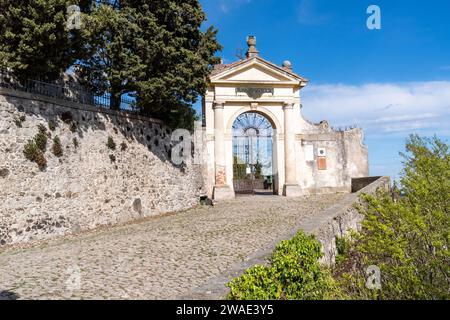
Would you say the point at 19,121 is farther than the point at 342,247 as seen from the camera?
Yes

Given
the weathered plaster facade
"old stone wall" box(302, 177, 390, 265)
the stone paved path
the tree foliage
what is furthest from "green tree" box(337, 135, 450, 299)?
the weathered plaster facade

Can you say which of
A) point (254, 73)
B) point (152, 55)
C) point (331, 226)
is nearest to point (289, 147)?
point (254, 73)

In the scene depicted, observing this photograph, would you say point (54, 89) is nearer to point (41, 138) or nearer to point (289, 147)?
point (41, 138)

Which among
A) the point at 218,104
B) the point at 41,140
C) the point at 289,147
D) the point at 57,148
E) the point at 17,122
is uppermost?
the point at 218,104

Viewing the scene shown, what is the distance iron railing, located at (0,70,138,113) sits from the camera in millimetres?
11141

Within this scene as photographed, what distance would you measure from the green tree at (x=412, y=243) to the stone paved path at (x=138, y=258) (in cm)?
227

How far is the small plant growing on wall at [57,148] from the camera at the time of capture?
11.8m

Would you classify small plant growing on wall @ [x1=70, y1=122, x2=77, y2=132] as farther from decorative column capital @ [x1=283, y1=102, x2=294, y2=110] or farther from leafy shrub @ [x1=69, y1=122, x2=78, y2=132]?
decorative column capital @ [x1=283, y1=102, x2=294, y2=110]

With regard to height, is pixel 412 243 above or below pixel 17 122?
below

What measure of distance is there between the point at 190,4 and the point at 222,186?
932cm

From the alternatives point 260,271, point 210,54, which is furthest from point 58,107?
point 260,271

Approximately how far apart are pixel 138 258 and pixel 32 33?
6.92m

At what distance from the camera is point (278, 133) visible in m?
22.3

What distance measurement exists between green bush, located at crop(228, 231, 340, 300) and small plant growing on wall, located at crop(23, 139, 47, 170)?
329 inches
